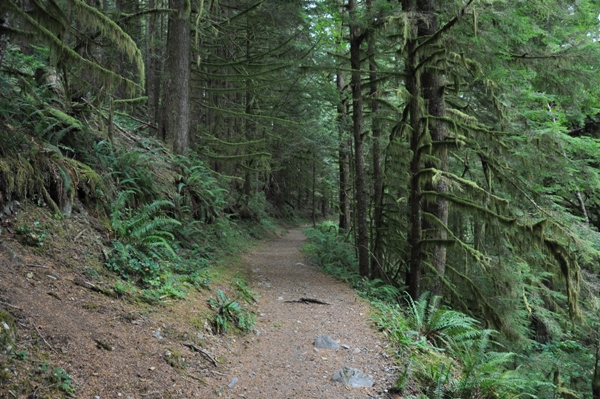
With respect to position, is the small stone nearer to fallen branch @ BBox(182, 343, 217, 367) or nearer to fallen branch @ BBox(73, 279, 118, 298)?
fallen branch @ BBox(182, 343, 217, 367)

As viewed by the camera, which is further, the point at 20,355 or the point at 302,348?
the point at 302,348

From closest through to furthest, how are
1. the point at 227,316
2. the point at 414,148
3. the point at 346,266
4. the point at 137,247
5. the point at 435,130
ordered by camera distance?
1. the point at 227,316
2. the point at 137,247
3. the point at 414,148
4. the point at 435,130
5. the point at 346,266

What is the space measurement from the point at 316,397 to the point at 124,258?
3312mm

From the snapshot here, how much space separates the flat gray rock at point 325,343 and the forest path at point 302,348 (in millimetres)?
95

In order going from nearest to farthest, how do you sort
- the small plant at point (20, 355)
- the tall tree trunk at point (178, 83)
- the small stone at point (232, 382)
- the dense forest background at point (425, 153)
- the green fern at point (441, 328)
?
the small plant at point (20, 355), the small stone at point (232, 382), the dense forest background at point (425, 153), the green fern at point (441, 328), the tall tree trunk at point (178, 83)

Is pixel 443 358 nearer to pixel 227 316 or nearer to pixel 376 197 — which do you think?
pixel 227 316

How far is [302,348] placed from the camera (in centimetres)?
564

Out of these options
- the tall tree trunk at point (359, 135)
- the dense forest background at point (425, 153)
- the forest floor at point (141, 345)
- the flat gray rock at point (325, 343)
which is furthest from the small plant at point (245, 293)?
the tall tree trunk at point (359, 135)

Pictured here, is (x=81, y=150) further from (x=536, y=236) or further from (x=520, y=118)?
(x=520, y=118)

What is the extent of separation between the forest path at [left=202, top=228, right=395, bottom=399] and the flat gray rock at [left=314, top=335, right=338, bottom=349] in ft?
0.31

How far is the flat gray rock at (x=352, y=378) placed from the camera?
185 inches

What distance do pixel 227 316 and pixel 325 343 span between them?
62.6 inches

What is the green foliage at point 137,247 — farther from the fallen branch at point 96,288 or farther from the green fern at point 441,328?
the green fern at point 441,328

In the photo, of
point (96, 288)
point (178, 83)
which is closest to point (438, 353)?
point (96, 288)
